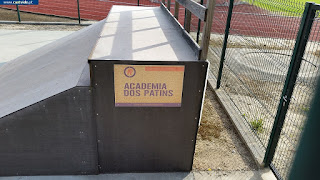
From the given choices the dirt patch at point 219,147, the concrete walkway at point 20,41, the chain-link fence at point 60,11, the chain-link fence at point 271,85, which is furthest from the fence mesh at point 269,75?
the chain-link fence at point 60,11

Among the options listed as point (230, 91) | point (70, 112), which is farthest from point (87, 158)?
point (230, 91)

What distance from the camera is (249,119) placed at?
4.58m

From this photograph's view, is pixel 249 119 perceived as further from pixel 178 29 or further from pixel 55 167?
pixel 55 167

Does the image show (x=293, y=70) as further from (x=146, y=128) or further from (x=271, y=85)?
(x=271, y=85)

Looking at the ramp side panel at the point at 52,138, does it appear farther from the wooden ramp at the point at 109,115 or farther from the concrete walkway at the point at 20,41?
the concrete walkway at the point at 20,41

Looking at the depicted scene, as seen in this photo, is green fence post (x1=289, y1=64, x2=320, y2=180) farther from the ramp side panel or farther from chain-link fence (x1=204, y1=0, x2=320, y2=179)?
the ramp side panel

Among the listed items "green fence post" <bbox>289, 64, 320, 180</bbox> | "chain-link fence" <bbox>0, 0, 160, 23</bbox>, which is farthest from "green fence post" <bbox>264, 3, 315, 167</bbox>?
"chain-link fence" <bbox>0, 0, 160, 23</bbox>

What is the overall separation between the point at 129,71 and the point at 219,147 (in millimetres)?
1907

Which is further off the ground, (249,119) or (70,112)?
(70,112)

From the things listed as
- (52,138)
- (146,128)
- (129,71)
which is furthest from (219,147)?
(52,138)

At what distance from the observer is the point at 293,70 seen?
2982 millimetres

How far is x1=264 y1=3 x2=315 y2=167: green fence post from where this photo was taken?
2.74 m

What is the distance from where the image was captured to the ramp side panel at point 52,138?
2807 millimetres

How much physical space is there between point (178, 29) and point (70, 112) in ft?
7.05
